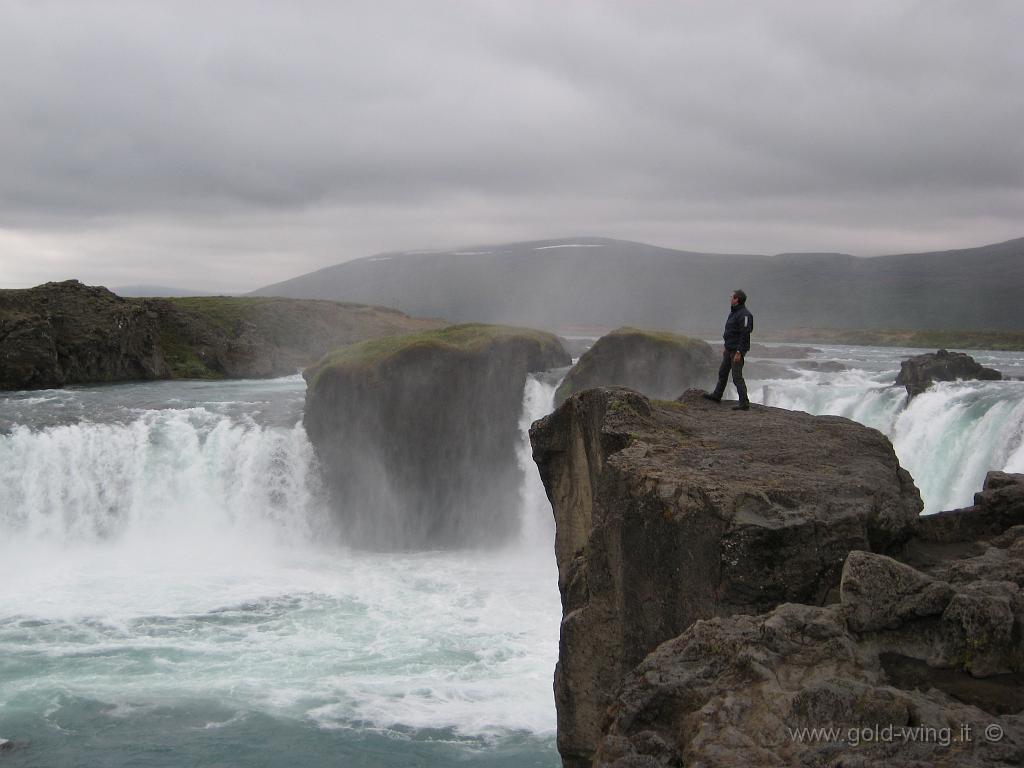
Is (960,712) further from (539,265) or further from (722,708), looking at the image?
(539,265)

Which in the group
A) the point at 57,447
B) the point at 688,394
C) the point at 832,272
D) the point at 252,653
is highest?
the point at 832,272

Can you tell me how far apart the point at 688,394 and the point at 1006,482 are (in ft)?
18.6

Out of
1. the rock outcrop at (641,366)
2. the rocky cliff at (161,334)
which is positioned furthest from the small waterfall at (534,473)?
the rocky cliff at (161,334)

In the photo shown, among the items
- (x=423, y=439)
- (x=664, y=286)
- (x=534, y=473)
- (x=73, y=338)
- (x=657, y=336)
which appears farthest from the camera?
(x=664, y=286)

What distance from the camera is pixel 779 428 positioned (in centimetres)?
1271

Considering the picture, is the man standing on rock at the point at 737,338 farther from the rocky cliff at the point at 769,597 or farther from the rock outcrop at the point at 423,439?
the rock outcrop at the point at 423,439

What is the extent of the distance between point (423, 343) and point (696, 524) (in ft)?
93.5

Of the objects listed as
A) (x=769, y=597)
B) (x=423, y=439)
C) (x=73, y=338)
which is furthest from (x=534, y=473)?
(x=73, y=338)

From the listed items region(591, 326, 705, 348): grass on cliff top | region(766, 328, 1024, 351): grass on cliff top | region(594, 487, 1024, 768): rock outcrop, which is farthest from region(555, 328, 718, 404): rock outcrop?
region(766, 328, 1024, 351): grass on cliff top

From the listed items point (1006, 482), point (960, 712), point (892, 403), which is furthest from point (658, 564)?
point (892, 403)

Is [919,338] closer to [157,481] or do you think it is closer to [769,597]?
[157,481]

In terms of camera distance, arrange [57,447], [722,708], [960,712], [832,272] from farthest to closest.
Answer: [832,272], [57,447], [722,708], [960,712]

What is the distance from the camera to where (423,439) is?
37812 millimetres

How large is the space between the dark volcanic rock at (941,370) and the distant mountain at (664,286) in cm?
7589
